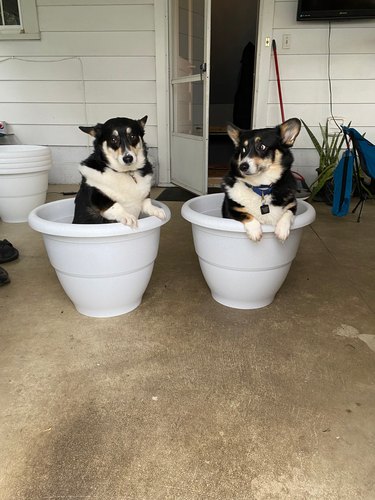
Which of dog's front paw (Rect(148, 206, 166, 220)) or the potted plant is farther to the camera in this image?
the potted plant

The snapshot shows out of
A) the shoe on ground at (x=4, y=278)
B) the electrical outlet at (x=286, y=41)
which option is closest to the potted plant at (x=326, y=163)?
the electrical outlet at (x=286, y=41)

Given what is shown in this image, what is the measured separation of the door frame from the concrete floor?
2.58m

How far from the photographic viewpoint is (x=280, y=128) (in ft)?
5.36

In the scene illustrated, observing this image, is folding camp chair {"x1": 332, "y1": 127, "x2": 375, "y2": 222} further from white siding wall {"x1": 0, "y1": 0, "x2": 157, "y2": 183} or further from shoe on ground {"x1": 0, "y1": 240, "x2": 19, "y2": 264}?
shoe on ground {"x1": 0, "y1": 240, "x2": 19, "y2": 264}

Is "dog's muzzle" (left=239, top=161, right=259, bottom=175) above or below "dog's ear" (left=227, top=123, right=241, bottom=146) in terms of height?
below

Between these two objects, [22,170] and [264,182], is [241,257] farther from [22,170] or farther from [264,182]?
[22,170]

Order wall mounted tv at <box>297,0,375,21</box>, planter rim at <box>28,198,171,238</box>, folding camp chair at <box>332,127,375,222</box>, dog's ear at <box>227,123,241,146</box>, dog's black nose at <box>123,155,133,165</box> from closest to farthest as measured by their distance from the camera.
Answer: planter rim at <box>28,198,171,238</box>
dog's black nose at <box>123,155,133,165</box>
dog's ear at <box>227,123,241,146</box>
folding camp chair at <box>332,127,375,222</box>
wall mounted tv at <box>297,0,375,21</box>

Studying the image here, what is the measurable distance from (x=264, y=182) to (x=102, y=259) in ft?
2.55

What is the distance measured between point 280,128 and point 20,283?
162 centimetres

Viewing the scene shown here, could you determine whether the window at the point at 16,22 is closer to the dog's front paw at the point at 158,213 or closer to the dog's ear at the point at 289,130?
the dog's front paw at the point at 158,213

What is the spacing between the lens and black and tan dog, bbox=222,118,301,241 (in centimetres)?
158

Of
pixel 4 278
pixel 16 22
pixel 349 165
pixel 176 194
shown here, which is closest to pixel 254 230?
pixel 4 278

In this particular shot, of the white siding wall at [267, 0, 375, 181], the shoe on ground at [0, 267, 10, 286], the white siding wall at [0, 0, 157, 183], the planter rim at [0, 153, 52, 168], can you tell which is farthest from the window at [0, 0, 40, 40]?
the shoe on ground at [0, 267, 10, 286]

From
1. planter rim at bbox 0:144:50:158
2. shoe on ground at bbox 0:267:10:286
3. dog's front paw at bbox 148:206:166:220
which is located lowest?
shoe on ground at bbox 0:267:10:286
